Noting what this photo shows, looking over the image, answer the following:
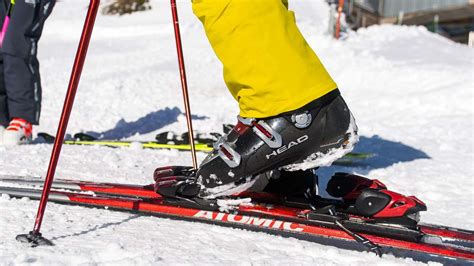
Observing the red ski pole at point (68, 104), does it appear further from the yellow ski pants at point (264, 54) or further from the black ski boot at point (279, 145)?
the black ski boot at point (279, 145)

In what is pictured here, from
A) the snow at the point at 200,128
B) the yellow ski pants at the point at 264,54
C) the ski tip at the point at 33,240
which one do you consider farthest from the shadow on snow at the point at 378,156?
the ski tip at the point at 33,240

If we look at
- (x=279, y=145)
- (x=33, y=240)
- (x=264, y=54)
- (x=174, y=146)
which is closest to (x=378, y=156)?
(x=174, y=146)

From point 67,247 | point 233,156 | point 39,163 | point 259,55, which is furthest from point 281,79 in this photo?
point 39,163

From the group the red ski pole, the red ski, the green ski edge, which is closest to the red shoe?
the green ski edge

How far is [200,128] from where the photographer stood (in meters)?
6.08

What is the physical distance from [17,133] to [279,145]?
9.43 ft

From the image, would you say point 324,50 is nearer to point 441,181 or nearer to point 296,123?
point 441,181

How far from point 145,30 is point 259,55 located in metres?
13.3

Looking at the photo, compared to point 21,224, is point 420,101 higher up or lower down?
lower down

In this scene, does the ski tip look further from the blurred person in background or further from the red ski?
the blurred person in background

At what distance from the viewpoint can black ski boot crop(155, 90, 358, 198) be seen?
95.4 inches

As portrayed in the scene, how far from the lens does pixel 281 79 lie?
93.0 inches

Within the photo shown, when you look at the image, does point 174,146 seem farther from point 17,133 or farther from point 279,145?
point 279,145

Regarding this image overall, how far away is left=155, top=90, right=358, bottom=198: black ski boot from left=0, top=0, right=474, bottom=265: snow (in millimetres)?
208
